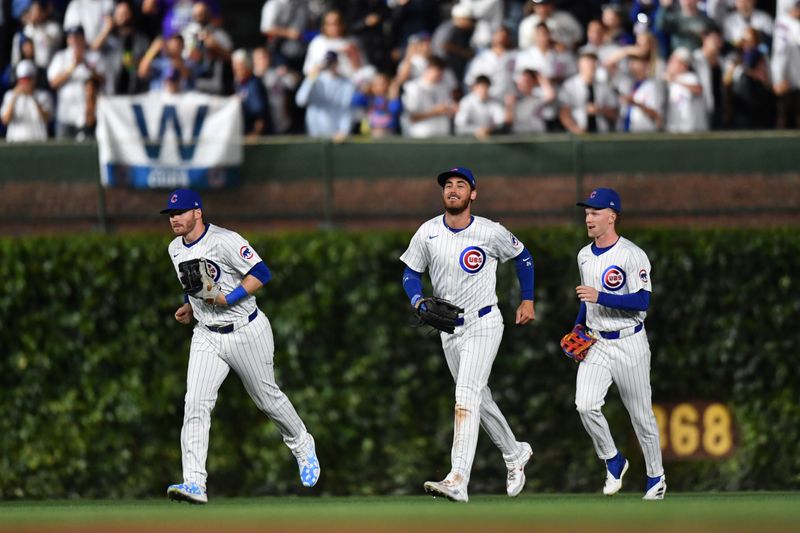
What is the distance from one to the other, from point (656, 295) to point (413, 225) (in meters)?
2.35

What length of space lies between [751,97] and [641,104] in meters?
1.29

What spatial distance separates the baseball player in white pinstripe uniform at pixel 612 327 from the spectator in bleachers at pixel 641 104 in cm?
522

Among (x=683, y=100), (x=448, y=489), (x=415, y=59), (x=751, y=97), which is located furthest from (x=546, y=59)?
(x=448, y=489)

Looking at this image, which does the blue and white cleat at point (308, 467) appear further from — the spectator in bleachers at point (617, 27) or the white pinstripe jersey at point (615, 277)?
the spectator in bleachers at point (617, 27)

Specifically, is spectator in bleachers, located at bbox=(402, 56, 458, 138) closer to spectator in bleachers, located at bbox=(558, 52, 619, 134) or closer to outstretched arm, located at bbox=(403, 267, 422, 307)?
spectator in bleachers, located at bbox=(558, 52, 619, 134)

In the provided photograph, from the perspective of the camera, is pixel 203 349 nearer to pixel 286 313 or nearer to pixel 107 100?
pixel 286 313

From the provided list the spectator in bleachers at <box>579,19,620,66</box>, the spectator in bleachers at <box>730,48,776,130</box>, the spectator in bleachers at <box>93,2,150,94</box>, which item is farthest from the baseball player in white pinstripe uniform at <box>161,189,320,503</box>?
the spectator in bleachers at <box>730,48,776,130</box>

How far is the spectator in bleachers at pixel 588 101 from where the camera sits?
15.4m

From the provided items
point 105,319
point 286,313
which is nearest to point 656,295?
point 286,313

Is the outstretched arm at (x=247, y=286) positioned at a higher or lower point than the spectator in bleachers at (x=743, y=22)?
lower

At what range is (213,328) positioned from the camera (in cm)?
1012

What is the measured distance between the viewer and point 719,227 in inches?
548

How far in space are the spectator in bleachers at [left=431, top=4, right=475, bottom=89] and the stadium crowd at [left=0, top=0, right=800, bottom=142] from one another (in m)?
0.02

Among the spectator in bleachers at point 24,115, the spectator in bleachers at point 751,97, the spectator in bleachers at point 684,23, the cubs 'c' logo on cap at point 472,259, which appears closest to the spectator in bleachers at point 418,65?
the spectator in bleachers at point 684,23
